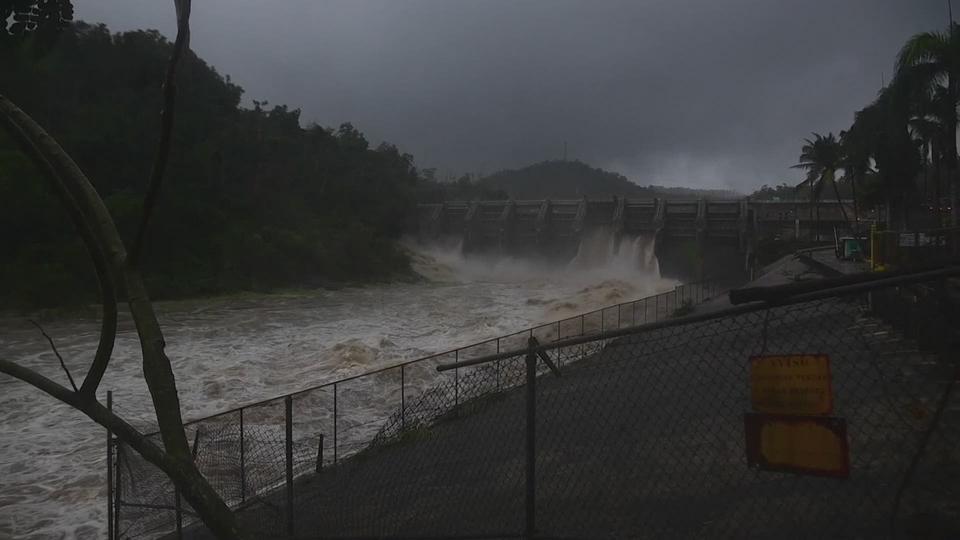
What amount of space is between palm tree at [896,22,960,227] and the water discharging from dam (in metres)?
16.4

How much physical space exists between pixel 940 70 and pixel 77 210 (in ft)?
95.2

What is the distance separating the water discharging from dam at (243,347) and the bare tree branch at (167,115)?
10.3 m

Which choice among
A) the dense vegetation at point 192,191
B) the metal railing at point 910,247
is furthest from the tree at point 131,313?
the dense vegetation at point 192,191

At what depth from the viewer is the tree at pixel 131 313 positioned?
7.77 feet

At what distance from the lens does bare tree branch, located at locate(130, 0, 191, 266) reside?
232 centimetres

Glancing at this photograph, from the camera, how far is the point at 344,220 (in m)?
69.9

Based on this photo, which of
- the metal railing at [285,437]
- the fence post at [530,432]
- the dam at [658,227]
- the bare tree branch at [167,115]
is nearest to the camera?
the bare tree branch at [167,115]

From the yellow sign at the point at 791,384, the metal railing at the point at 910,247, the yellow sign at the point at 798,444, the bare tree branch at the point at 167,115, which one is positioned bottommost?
the yellow sign at the point at 798,444

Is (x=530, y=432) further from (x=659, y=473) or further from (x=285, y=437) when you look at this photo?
(x=285, y=437)

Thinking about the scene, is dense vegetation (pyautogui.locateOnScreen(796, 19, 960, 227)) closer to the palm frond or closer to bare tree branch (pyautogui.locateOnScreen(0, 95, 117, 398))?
the palm frond

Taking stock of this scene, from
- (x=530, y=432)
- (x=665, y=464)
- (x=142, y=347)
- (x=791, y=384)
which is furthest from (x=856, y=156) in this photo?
(x=142, y=347)

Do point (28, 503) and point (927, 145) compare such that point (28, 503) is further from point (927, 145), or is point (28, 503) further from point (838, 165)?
point (838, 165)

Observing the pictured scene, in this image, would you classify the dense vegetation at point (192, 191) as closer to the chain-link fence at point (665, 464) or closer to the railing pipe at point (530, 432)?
the chain-link fence at point (665, 464)

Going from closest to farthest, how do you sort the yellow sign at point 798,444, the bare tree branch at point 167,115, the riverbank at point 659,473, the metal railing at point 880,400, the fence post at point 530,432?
the bare tree branch at point 167,115, the yellow sign at point 798,444, the metal railing at point 880,400, the fence post at point 530,432, the riverbank at point 659,473
